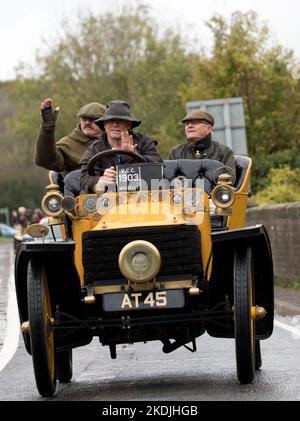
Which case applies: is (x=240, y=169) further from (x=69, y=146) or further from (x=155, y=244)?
(x=155, y=244)

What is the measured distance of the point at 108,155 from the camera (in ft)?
33.6

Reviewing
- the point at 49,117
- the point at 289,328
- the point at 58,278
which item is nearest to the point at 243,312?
the point at 58,278

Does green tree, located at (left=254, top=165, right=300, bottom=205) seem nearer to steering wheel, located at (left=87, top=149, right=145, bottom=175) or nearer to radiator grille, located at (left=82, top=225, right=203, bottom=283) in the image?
steering wheel, located at (left=87, top=149, right=145, bottom=175)

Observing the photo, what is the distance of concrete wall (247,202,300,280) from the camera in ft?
68.1

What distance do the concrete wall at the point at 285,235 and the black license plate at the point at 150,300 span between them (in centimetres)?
1123

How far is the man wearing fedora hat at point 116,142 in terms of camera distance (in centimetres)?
1045

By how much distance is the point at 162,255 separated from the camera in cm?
927

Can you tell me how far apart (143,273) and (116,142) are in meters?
1.90

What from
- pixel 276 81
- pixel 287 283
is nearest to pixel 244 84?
pixel 276 81

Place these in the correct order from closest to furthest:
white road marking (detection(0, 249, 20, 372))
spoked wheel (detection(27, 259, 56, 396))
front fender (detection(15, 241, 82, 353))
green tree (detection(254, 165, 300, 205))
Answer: spoked wheel (detection(27, 259, 56, 396)), front fender (detection(15, 241, 82, 353)), white road marking (detection(0, 249, 20, 372)), green tree (detection(254, 165, 300, 205))

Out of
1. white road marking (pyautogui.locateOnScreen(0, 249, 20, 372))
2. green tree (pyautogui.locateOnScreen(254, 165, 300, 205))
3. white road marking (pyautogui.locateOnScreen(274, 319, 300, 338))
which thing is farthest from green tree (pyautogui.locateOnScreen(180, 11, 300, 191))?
white road marking (pyautogui.locateOnScreen(274, 319, 300, 338))

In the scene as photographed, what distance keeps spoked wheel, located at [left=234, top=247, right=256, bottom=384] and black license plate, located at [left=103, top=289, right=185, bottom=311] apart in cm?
41
